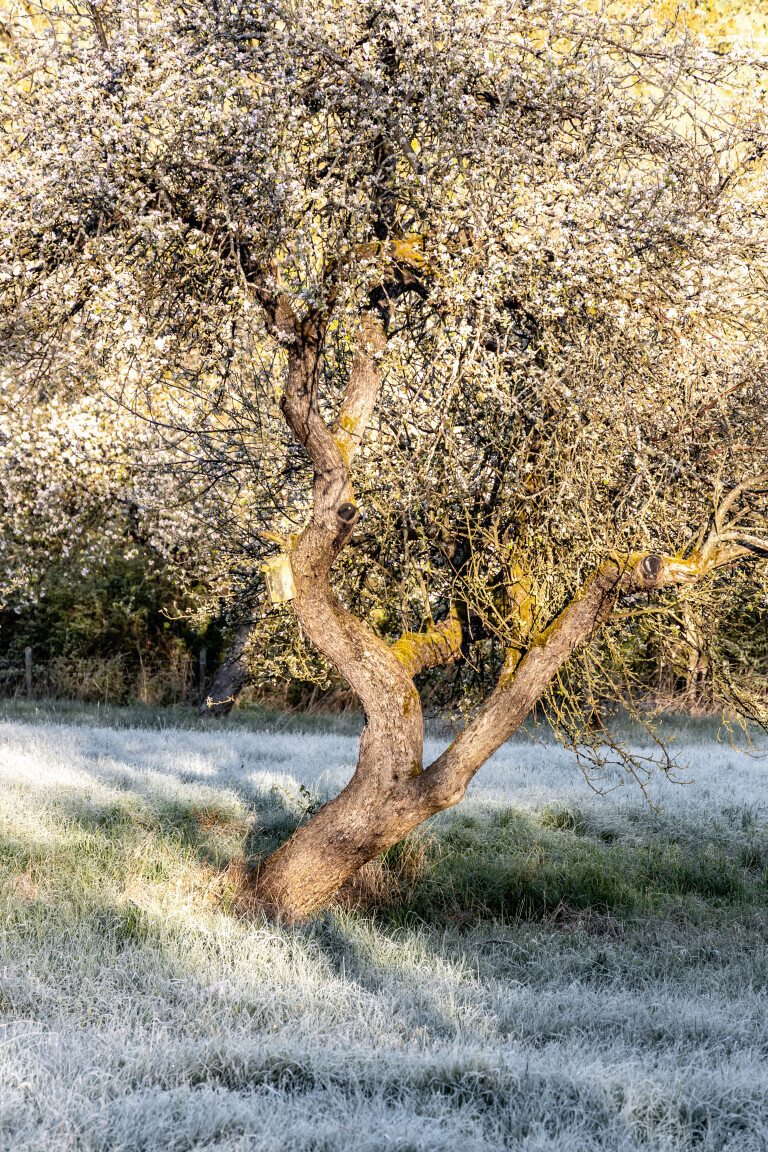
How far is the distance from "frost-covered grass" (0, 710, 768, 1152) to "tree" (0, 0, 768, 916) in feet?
3.56

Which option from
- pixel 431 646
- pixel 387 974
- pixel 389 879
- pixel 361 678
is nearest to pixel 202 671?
pixel 389 879

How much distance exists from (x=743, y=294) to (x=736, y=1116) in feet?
15.8

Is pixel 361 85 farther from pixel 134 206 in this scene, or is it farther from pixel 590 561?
pixel 590 561

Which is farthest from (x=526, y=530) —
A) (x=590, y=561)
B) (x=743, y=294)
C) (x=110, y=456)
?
(x=110, y=456)

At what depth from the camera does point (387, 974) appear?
19.1 feet

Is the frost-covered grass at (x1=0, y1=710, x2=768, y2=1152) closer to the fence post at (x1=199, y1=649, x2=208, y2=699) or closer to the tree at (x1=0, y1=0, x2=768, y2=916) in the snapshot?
the tree at (x1=0, y1=0, x2=768, y2=916)

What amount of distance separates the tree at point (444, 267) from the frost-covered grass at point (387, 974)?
1.08 m

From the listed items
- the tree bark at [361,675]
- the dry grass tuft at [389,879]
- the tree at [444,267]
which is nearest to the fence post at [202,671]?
the dry grass tuft at [389,879]

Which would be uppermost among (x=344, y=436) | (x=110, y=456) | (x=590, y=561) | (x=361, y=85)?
(x=361, y=85)

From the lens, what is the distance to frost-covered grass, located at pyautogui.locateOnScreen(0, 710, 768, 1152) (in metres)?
3.79

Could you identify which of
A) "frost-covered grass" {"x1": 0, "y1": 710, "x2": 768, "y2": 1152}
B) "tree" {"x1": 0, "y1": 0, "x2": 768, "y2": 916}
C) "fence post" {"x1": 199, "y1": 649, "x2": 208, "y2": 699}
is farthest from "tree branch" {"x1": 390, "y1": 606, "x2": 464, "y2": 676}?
"fence post" {"x1": 199, "y1": 649, "x2": 208, "y2": 699}

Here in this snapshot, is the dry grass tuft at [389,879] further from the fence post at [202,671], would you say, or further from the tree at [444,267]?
the fence post at [202,671]

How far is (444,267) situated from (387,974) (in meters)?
4.42

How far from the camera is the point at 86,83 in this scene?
5.63 m
